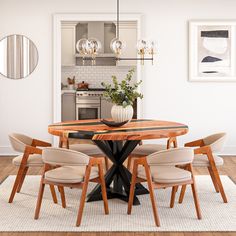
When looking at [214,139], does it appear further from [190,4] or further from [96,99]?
[96,99]

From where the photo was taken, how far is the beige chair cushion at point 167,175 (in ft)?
13.8

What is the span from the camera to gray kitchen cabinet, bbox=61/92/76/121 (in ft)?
34.2

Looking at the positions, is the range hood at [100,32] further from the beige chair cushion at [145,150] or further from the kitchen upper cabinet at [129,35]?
the beige chair cushion at [145,150]

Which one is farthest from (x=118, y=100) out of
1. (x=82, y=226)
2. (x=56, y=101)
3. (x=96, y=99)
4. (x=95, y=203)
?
(x=96, y=99)

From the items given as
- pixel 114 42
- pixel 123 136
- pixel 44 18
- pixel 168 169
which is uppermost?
pixel 44 18

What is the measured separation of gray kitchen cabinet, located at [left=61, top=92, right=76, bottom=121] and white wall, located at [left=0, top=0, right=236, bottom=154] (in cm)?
264

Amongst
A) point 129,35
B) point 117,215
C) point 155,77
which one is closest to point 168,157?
point 117,215

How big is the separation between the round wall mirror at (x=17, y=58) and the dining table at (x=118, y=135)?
2.60 metres

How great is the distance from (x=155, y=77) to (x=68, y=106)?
3.20 m

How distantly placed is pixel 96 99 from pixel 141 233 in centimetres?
665

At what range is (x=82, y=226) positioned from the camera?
13.8ft

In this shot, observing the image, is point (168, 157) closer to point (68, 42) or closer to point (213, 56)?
point (213, 56)

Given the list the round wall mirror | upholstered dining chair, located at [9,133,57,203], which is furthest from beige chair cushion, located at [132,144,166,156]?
the round wall mirror

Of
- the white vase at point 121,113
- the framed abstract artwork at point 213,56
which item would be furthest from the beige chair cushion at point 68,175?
the framed abstract artwork at point 213,56
